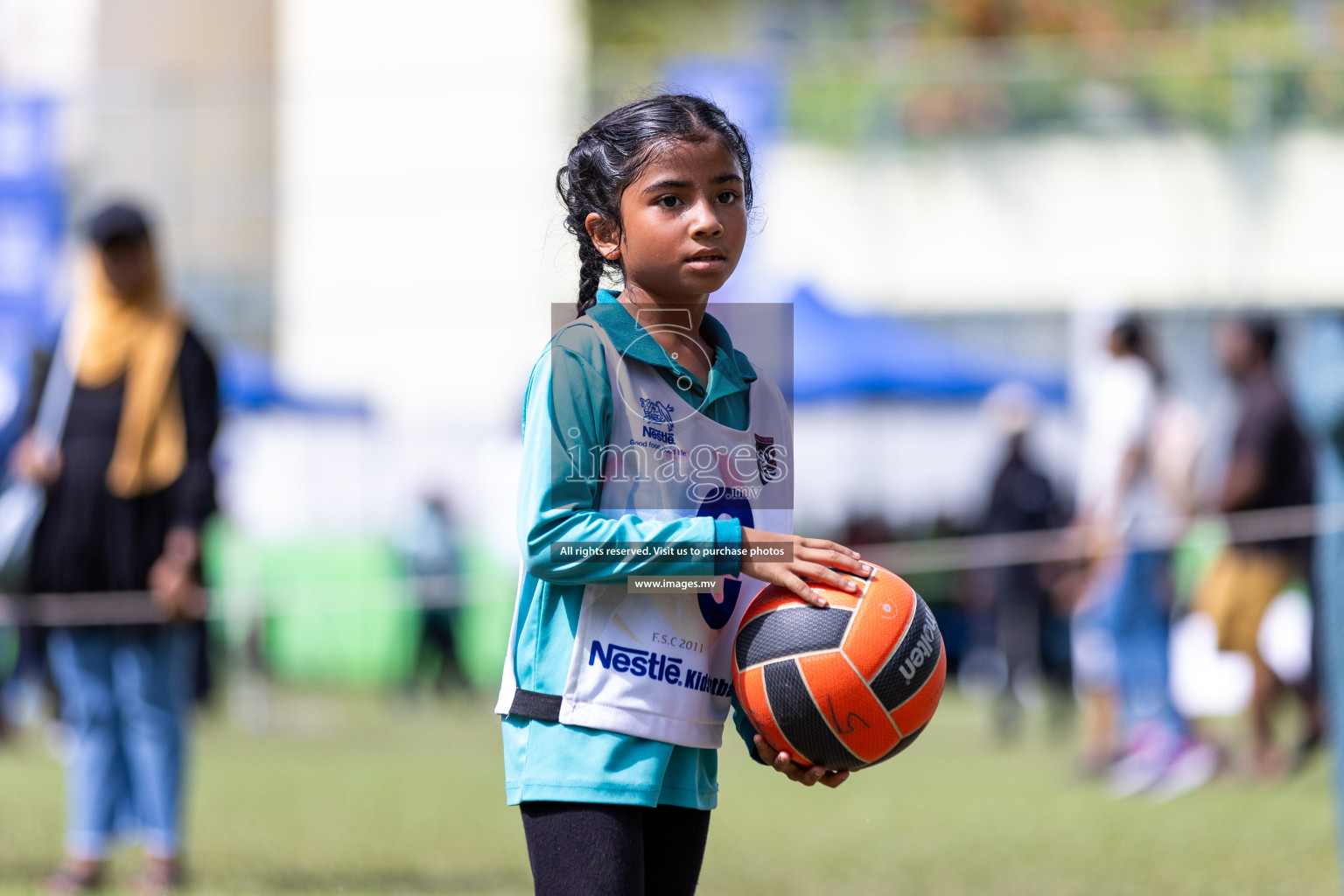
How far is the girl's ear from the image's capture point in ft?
9.73

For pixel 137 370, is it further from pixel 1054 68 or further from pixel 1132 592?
pixel 1054 68

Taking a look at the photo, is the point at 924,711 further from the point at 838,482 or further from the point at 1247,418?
the point at 838,482

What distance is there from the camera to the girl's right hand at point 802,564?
2.77 m

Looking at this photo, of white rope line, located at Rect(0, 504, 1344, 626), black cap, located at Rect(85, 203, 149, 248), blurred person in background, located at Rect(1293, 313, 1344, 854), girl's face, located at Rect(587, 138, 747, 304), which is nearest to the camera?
girl's face, located at Rect(587, 138, 747, 304)

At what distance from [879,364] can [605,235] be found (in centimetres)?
1246

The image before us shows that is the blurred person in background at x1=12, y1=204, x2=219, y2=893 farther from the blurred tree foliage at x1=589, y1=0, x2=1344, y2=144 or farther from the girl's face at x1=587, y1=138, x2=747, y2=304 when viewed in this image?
the blurred tree foliage at x1=589, y1=0, x2=1344, y2=144

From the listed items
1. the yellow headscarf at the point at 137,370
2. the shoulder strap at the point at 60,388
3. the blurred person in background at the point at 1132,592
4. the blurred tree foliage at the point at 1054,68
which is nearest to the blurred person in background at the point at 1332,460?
the blurred person in background at the point at 1132,592

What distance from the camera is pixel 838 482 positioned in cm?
1594

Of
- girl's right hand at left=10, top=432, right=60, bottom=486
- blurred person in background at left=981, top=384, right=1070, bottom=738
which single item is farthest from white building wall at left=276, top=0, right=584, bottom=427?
girl's right hand at left=10, top=432, right=60, bottom=486

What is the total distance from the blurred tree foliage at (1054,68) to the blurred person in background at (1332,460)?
8.07 metres

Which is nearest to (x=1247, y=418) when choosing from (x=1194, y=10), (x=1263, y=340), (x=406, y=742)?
(x=1263, y=340)

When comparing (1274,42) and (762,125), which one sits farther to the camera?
(1274,42)

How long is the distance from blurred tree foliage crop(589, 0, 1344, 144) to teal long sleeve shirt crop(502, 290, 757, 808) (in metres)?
9.91

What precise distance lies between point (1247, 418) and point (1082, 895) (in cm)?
432
